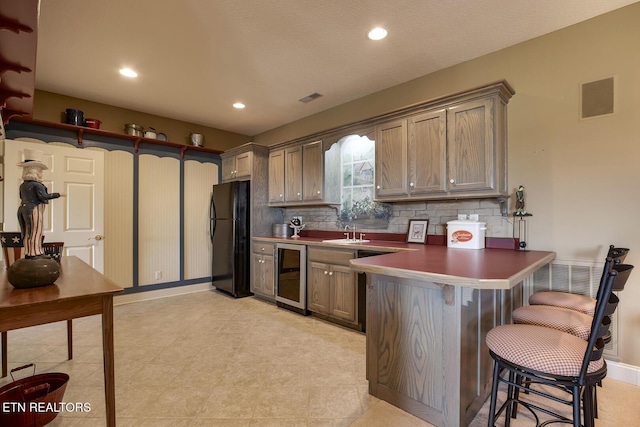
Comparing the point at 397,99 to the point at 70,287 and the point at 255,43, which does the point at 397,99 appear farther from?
the point at 70,287

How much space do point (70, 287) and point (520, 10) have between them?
10.9ft

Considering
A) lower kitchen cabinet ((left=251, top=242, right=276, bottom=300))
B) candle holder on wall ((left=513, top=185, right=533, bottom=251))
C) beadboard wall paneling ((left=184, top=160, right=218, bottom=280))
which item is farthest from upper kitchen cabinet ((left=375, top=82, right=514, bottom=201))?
beadboard wall paneling ((left=184, top=160, right=218, bottom=280))

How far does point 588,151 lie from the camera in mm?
2279

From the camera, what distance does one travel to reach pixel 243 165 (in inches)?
181

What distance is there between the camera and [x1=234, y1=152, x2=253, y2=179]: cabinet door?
448 cm

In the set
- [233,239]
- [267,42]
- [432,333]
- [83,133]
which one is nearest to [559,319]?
[432,333]

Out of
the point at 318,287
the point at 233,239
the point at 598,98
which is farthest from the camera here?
the point at 233,239

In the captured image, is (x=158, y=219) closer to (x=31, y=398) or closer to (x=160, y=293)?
(x=160, y=293)

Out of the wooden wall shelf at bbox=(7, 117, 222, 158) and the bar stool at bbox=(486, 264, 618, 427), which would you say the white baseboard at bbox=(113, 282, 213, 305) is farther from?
the bar stool at bbox=(486, 264, 618, 427)

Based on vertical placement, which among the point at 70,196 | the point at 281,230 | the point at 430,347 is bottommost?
the point at 430,347

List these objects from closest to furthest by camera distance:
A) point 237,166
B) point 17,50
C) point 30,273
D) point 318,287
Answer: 1. point 30,273
2. point 17,50
3. point 318,287
4. point 237,166

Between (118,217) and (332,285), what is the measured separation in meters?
3.11

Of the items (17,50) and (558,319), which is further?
(17,50)

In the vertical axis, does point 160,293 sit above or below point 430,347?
below
